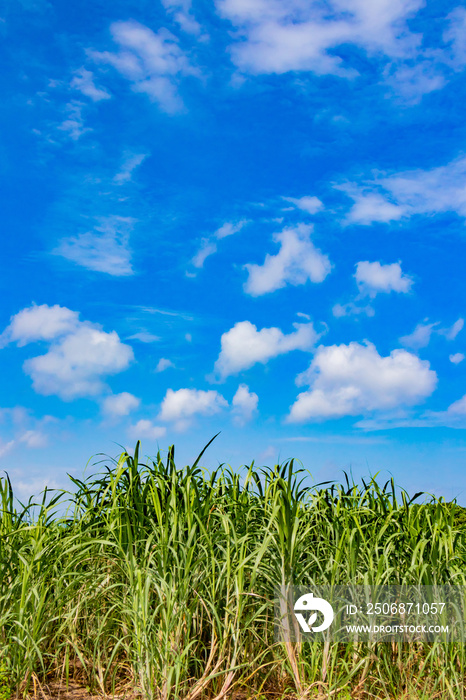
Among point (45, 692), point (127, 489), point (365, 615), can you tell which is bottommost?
point (45, 692)

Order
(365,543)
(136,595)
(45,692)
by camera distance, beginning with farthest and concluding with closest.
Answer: (365,543)
(45,692)
(136,595)

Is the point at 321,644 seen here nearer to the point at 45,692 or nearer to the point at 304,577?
the point at 304,577

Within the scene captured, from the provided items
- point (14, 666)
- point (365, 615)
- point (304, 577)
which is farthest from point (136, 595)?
point (365, 615)

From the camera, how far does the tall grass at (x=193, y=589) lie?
3.95 meters

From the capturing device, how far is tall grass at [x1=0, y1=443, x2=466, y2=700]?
395 centimetres

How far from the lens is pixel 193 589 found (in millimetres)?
4070

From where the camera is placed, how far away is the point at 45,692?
164 inches

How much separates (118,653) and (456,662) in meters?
2.78
